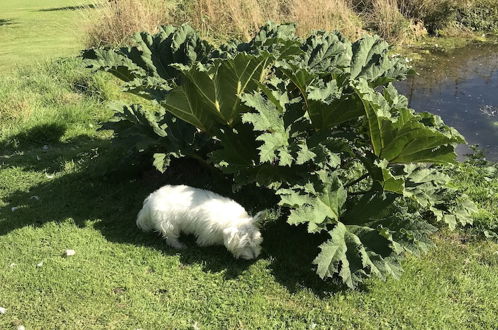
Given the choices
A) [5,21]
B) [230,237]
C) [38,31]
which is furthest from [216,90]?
[5,21]

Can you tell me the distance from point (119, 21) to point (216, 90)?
670cm

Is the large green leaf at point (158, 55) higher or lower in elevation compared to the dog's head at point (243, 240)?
higher

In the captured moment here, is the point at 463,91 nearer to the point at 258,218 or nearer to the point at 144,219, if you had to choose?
the point at 258,218

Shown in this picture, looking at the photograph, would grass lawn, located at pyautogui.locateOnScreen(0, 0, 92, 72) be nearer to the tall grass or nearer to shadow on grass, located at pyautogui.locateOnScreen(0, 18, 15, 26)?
shadow on grass, located at pyautogui.locateOnScreen(0, 18, 15, 26)

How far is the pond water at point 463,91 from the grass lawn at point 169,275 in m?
2.35

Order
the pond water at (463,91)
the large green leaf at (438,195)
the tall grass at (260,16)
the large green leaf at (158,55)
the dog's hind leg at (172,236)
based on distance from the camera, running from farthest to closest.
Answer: the tall grass at (260,16)
the pond water at (463,91)
the large green leaf at (158,55)
the dog's hind leg at (172,236)
the large green leaf at (438,195)

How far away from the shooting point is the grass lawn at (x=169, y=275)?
11.2 feet

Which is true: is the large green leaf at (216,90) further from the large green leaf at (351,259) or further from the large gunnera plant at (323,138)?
the large green leaf at (351,259)

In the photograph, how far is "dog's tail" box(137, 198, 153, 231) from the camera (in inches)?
167

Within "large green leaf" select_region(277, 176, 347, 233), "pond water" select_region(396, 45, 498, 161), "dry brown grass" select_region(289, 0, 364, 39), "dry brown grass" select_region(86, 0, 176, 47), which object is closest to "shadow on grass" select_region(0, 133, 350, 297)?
"large green leaf" select_region(277, 176, 347, 233)

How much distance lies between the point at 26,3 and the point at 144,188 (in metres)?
23.3

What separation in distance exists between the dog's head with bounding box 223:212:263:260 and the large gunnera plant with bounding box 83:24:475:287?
397 millimetres

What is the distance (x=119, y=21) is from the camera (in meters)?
9.84

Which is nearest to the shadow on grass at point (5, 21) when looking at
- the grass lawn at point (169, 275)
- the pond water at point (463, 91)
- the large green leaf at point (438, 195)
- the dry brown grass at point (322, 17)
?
the dry brown grass at point (322, 17)
